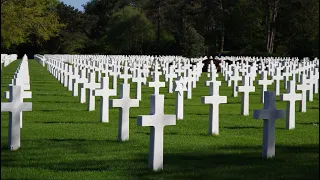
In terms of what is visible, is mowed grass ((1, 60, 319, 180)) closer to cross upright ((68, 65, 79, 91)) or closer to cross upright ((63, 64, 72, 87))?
cross upright ((68, 65, 79, 91))

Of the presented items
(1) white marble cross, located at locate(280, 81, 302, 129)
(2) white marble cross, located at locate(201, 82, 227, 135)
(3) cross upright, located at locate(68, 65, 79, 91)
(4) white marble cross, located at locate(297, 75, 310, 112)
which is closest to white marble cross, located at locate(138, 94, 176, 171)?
(2) white marble cross, located at locate(201, 82, 227, 135)

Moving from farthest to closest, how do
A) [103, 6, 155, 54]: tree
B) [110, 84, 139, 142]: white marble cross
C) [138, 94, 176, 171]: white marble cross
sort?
[103, 6, 155, 54]: tree → [110, 84, 139, 142]: white marble cross → [138, 94, 176, 171]: white marble cross

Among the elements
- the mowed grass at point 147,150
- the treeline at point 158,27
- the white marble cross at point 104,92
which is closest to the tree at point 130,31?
A: the treeline at point 158,27

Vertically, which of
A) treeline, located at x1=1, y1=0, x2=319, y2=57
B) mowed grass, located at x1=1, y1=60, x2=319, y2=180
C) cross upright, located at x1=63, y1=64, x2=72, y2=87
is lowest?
mowed grass, located at x1=1, y1=60, x2=319, y2=180

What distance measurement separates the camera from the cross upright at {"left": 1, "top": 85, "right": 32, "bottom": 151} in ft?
22.8

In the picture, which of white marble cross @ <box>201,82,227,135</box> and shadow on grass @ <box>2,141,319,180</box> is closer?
shadow on grass @ <box>2,141,319,180</box>

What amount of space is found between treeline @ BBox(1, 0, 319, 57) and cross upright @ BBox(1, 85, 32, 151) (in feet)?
12.6

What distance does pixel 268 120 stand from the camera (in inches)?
291

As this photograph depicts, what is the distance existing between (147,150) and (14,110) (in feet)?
6.18

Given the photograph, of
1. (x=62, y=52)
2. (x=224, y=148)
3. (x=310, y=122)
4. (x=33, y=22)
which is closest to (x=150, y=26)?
(x=33, y=22)

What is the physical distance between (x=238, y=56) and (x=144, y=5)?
24.8ft

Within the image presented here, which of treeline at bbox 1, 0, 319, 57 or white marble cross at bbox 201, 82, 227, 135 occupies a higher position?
treeline at bbox 1, 0, 319, 57

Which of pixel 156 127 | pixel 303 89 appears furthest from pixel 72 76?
pixel 156 127

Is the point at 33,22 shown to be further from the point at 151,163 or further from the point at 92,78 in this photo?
the point at 151,163
